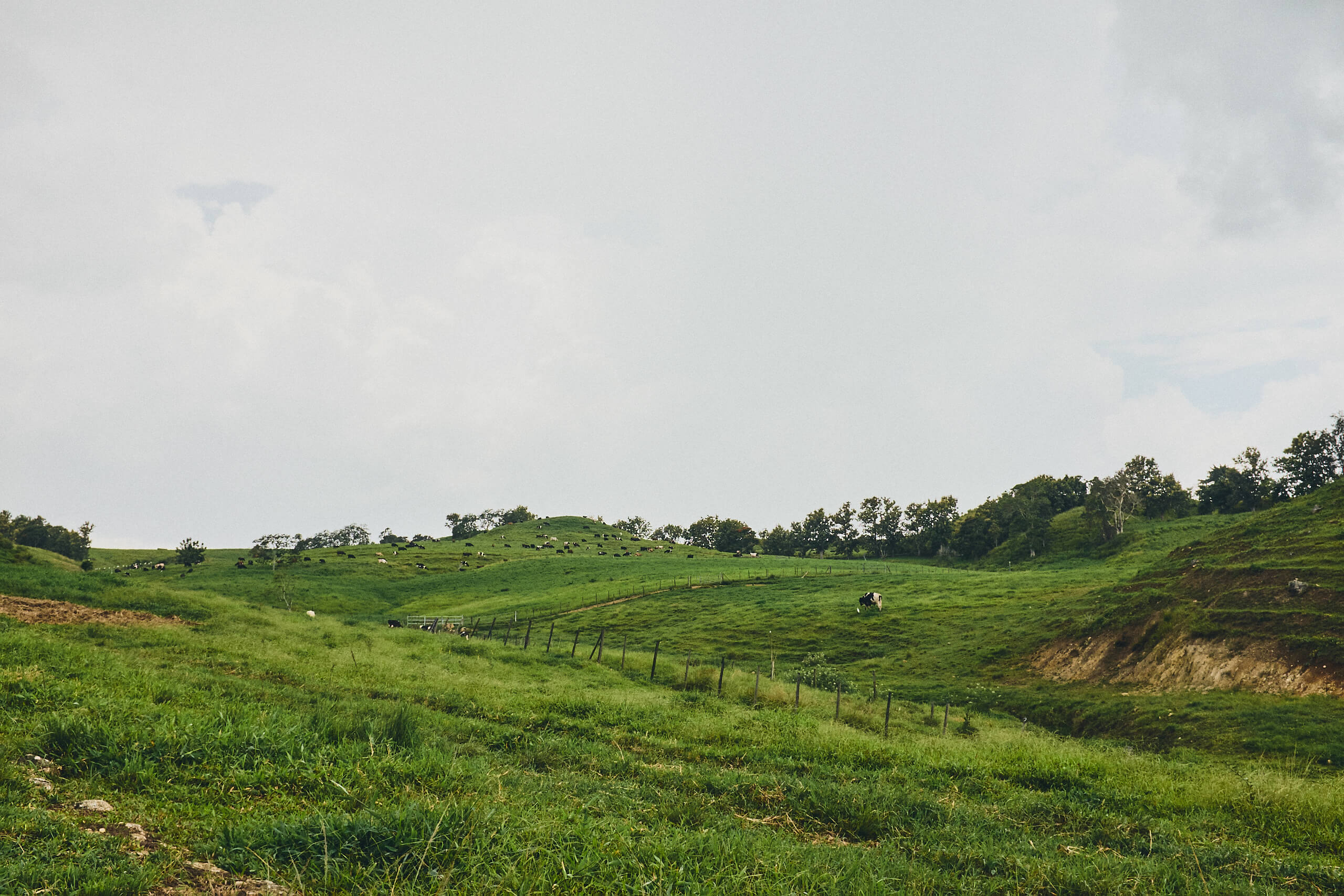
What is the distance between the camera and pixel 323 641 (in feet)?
97.9

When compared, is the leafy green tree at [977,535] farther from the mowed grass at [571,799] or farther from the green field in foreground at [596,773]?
the mowed grass at [571,799]

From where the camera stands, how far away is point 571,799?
26.7ft

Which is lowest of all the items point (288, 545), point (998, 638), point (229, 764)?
point (288, 545)

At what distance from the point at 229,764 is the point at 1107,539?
11028 cm

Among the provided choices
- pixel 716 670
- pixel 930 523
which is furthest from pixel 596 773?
pixel 930 523

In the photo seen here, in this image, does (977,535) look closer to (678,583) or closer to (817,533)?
(817,533)

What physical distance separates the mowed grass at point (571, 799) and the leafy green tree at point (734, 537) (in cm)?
14754

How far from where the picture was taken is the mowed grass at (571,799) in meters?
5.38

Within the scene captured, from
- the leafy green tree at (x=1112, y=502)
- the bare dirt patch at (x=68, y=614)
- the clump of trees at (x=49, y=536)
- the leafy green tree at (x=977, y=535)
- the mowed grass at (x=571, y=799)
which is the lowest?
the clump of trees at (x=49, y=536)

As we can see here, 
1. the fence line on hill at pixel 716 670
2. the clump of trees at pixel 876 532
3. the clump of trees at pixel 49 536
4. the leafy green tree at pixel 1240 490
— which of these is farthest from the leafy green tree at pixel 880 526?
the clump of trees at pixel 49 536

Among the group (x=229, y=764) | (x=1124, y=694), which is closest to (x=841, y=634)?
(x=1124, y=694)

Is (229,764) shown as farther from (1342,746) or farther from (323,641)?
(1342,746)

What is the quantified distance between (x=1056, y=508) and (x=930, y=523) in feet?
78.2

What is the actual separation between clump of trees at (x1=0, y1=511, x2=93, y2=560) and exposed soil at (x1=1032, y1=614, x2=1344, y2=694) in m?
157
